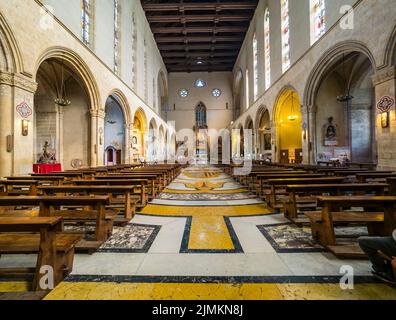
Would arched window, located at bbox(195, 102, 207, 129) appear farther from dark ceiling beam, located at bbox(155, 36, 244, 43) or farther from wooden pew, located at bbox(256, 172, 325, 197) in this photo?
wooden pew, located at bbox(256, 172, 325, 197)

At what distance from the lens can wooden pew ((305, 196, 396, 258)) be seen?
2301 millimetres

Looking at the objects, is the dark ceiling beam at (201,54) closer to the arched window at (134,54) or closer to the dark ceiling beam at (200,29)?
the dark ceiling beam at (200,29)

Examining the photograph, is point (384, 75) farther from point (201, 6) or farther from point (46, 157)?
point (201, 6)

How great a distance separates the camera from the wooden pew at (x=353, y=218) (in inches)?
90.6

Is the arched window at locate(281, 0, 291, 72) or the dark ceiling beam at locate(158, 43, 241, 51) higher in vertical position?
the dark ceiling beam at locate(158, 43, 241, 51)

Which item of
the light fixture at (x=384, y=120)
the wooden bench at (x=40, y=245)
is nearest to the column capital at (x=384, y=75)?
the light fixture at (x=384, y=120)

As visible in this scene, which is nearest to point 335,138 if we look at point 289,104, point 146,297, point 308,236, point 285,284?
point 289,104

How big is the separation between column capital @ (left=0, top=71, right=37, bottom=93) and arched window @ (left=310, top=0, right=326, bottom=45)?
10.4 m

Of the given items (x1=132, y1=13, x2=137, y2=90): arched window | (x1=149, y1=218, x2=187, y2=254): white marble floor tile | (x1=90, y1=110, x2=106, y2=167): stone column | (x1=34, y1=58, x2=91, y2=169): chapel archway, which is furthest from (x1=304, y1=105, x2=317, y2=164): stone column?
(x1=132, y1=13, x2=137, y2=90): arched window

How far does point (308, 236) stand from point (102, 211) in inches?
108

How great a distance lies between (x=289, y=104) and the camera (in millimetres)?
13656

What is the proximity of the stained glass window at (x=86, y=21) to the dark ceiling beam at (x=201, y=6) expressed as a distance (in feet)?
27.5

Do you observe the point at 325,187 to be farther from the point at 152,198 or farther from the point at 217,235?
the point at 152,198

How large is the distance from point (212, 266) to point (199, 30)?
68.7 ft
